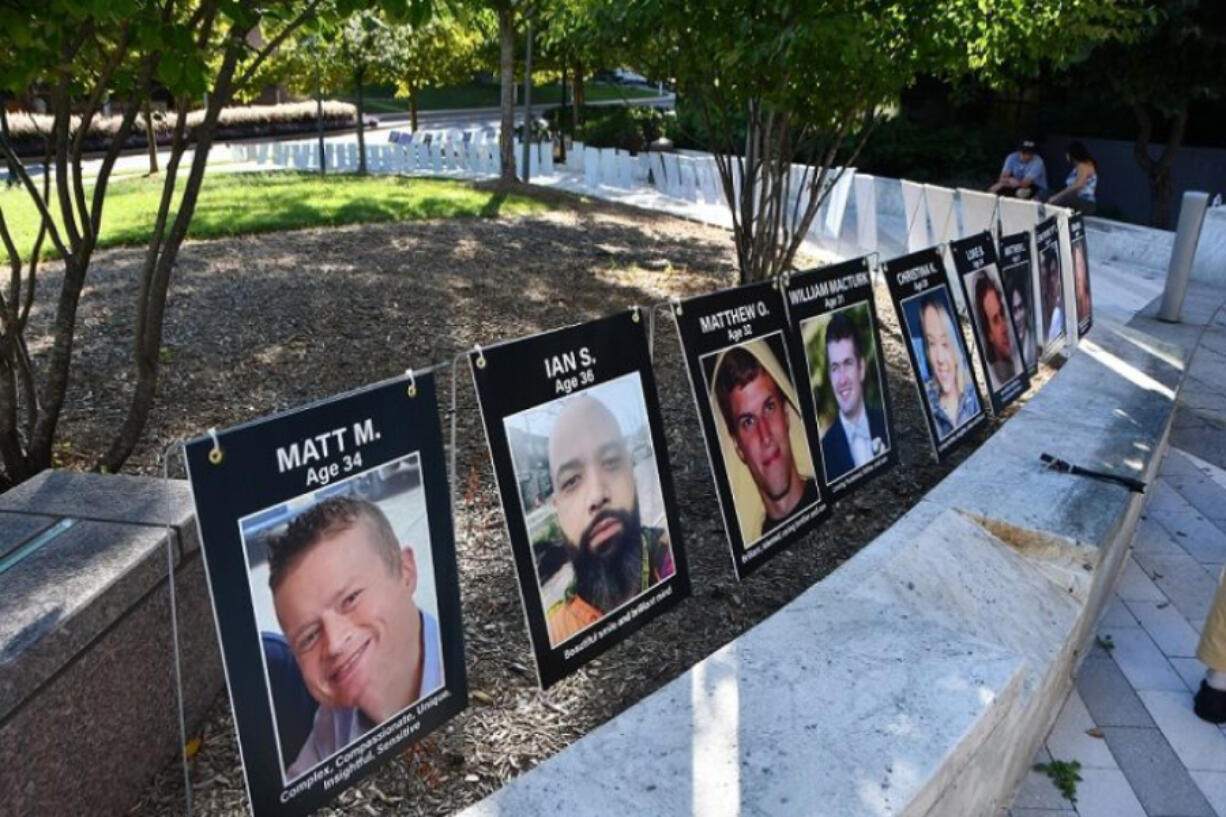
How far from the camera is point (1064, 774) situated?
3.73 meters

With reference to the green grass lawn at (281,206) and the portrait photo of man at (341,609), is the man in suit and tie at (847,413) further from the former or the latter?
the green grass lawn at (281,206)

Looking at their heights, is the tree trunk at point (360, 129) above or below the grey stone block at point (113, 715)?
above

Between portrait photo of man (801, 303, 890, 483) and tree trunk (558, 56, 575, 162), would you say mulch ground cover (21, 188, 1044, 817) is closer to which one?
portrait photo of man (801, 303, 890, 483)

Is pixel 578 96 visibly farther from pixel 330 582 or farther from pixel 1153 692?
pixel 330 582

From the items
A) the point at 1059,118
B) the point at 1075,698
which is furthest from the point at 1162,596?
the point at 1059,118

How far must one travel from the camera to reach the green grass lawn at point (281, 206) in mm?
11773

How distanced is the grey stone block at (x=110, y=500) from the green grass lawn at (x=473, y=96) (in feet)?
159

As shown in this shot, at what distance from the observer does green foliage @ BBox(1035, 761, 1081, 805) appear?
366 cm

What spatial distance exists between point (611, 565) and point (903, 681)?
1.07m

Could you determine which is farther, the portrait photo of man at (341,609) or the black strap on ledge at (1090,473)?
the black strap on ledge at (1090,473)

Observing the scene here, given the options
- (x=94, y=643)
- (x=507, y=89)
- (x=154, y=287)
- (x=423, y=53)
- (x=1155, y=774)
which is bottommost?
(x=1155, y=774)

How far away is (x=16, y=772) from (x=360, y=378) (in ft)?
13.3

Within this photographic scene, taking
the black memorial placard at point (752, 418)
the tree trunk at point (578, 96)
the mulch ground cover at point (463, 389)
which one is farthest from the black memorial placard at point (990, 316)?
the tree trunk at point (578, 96)

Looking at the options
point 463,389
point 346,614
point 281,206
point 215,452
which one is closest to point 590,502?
point 346,614
